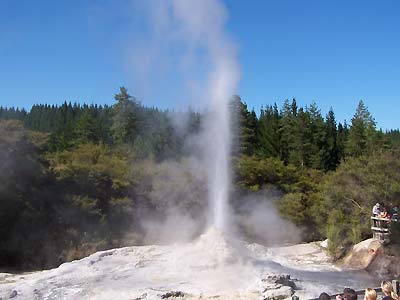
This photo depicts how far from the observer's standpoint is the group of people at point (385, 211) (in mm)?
13242

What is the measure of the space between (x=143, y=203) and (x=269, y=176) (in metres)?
5.34

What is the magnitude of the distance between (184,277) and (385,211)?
6.59 m

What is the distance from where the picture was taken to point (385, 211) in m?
13.5

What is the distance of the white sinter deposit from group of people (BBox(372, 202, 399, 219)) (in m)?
2.06

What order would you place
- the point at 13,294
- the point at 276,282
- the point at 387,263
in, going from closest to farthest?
the point at 276,282
the point at 13,294
the point at 387,263

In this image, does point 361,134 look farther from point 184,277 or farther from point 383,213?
point 184,277

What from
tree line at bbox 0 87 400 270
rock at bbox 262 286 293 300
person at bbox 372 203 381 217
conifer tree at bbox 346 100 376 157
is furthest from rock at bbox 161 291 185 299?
conifer tree at bbox 346 100 376 157

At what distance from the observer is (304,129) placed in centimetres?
3256

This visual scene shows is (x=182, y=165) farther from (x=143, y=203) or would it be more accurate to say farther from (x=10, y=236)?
(x=10, y=236)

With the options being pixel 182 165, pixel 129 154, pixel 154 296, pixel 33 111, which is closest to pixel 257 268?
pixel 154 296

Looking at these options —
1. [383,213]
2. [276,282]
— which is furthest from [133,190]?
[276,282]

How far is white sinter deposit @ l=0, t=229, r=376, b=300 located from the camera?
8.83 m

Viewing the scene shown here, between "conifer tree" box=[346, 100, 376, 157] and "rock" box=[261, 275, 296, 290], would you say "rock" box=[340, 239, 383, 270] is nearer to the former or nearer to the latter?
"rock" box=[261, 275, 296, 290]

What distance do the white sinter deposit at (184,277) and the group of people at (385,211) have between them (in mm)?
2058
